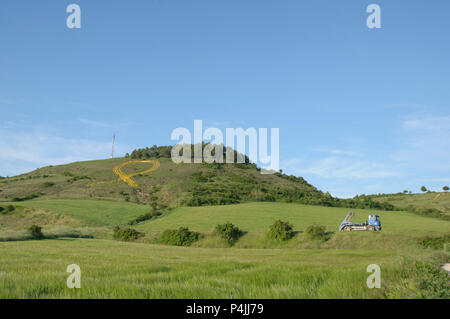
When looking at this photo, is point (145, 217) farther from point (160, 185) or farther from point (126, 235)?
point (160, 185)

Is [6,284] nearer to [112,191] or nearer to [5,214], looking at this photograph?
[5,214]

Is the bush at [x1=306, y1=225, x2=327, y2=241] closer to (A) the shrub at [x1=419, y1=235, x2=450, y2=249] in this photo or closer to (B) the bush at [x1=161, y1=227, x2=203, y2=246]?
(A) the shrub at [x1=419, y1=235, x2=450, y2=249]

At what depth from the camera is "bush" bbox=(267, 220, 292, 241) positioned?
45.1 m

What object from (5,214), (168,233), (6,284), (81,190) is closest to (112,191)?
(81,190)

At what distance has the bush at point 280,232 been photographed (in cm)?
4512

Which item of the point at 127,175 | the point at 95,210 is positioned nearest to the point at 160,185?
the point at 127,175

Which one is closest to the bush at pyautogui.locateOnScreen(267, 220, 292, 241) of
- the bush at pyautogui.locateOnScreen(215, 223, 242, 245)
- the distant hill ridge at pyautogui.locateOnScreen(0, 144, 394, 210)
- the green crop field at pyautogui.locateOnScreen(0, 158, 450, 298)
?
the green crop field at pyautogui.locateOnScreen(0, 158, 450, 298)

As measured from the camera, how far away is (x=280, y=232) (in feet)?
149

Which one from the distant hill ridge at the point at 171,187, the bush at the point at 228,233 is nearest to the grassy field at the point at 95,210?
the distant hill ridge at the point at 171,187

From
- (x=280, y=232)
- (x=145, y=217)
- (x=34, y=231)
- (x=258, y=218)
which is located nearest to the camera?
(x=34, y=231)

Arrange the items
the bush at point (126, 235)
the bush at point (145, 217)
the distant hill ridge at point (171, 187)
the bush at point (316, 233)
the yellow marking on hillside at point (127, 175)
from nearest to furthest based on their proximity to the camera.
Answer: the bush at point (316, 233) → the bush at point (126, 235) → the bush at point (145, 217) → the distant hill ridge at point (171, 187) → the yellow marking on hillside at point (127, 175)

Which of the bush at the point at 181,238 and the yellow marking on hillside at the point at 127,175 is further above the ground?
the yellow marking on hillside at the point at 127,175

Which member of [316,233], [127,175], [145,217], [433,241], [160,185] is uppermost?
[127,175]

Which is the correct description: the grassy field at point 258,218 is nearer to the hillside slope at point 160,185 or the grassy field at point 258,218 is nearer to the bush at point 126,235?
the bush at point 126,235
